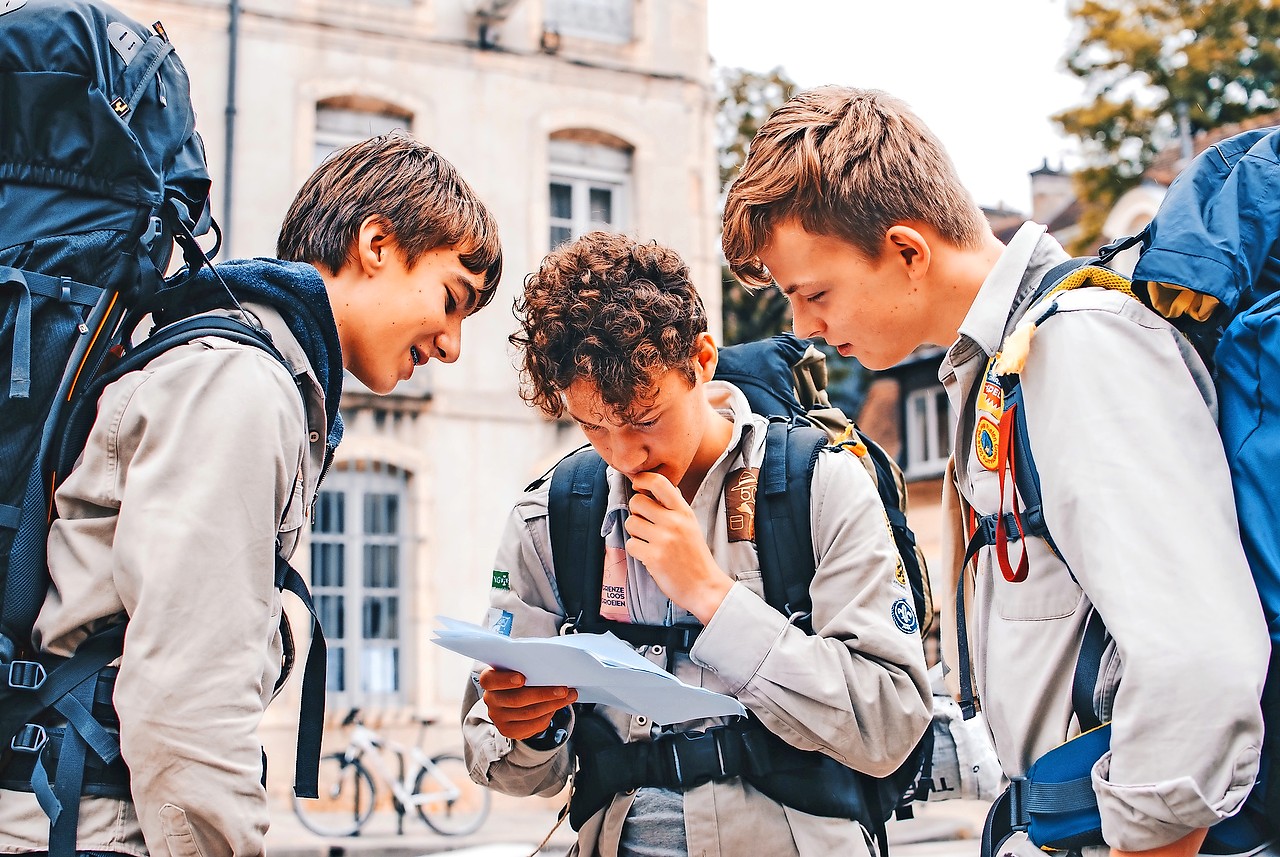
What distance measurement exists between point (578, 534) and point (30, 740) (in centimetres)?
113

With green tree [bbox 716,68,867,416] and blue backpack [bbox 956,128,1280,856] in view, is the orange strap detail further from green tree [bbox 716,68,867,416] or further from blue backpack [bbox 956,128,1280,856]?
green tree [bbox 716,68,867,416]

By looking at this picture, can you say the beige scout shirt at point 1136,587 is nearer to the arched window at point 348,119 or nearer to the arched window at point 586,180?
the arched window at point 348,119

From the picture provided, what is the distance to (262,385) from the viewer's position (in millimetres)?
2160

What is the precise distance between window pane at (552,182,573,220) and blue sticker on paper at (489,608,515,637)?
13.4 m

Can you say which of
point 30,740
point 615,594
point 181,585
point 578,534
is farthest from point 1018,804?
point 30,740

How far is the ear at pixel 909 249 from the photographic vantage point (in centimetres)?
250

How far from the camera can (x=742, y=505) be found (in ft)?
8.86

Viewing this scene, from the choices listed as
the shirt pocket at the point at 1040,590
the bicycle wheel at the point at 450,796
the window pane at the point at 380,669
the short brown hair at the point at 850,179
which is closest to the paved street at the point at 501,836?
the bicycle wheel at the point at 450,796

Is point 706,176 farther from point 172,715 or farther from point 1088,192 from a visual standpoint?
point 172,715

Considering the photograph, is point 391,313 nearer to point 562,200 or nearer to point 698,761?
point 698,761

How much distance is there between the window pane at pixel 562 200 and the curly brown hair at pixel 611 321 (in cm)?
1315

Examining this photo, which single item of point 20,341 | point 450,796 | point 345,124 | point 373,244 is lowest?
point 450,796

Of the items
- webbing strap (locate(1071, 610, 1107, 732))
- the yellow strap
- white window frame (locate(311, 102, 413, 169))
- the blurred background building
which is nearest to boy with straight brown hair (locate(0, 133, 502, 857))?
webbing strap (locate(1071, 610, 1107, 732))

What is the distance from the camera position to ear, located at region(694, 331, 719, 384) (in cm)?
289
